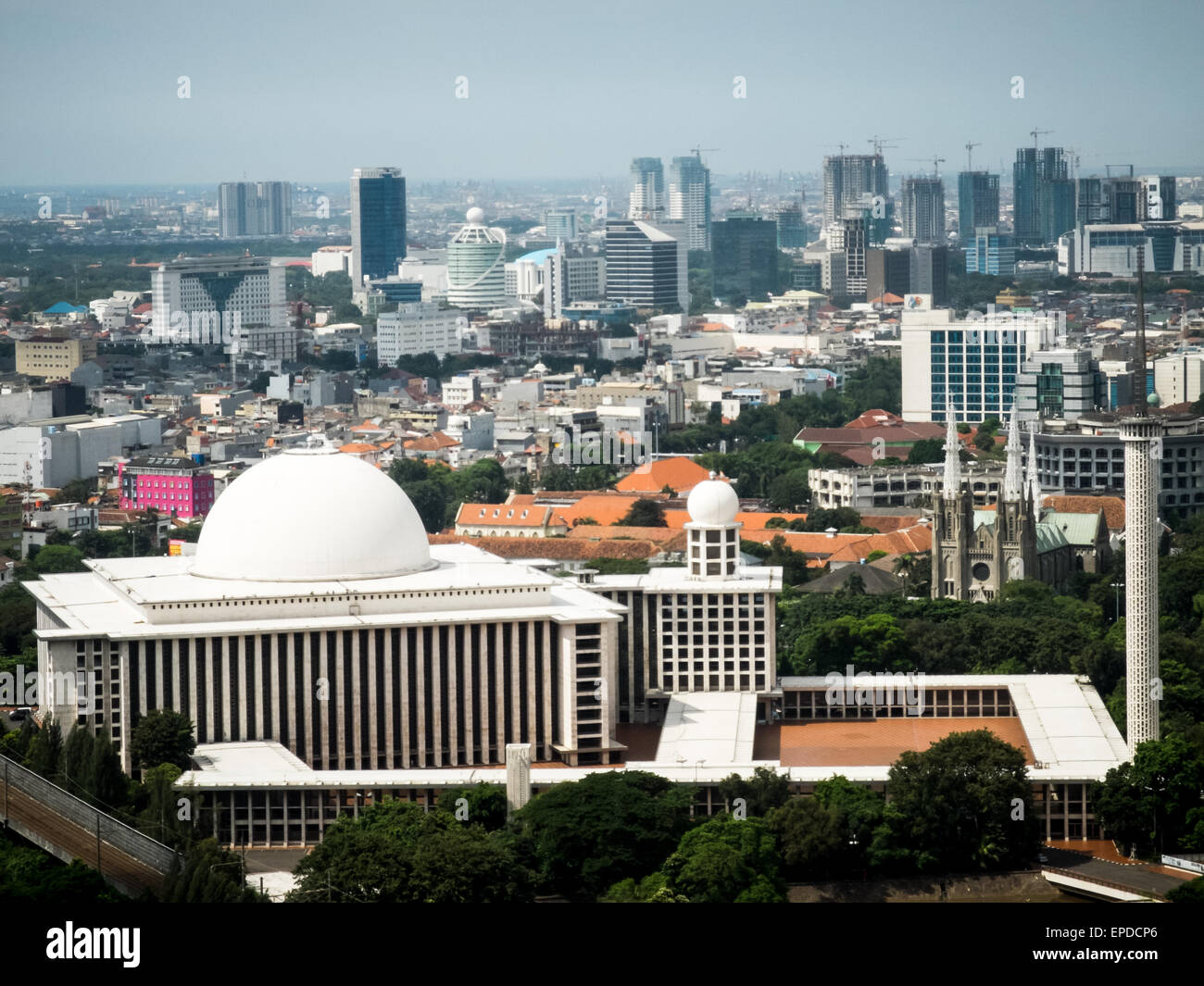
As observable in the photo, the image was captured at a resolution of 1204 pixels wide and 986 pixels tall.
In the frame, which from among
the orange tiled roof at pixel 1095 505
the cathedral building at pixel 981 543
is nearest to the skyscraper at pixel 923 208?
the orange tiled roof at pixel 1095 505

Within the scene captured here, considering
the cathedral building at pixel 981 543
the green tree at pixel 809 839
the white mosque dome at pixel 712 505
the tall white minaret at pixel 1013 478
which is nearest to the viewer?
the green tree at pixel 809 839

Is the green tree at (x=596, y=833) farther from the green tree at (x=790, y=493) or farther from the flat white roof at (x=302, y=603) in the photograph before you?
the green tree at (x=790, y=493)

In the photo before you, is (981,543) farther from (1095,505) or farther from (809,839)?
(809,839)

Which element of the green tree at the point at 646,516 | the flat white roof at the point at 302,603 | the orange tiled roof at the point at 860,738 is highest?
the flat white roof at the point at 302,603
